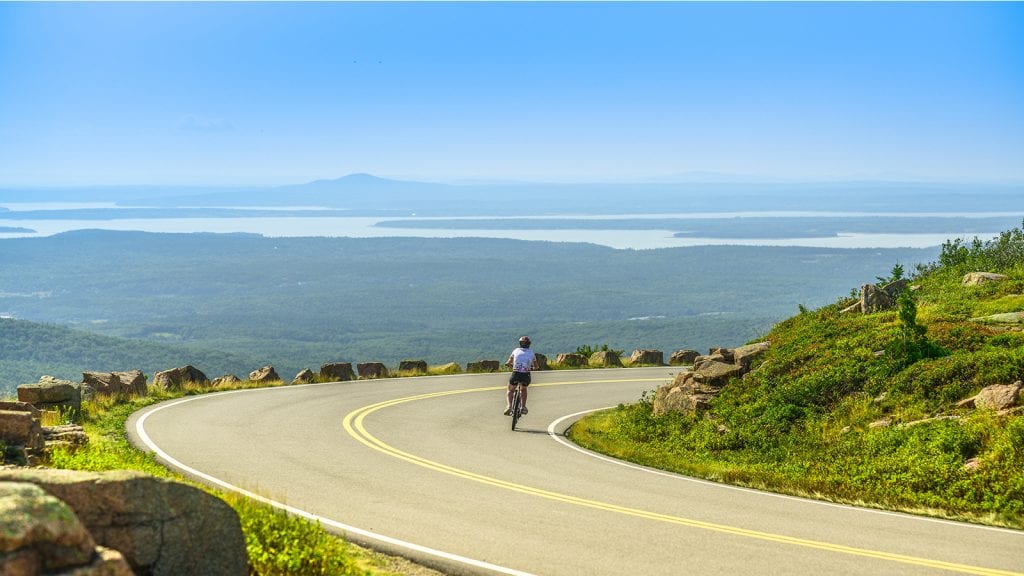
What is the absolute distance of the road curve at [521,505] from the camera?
413 inches

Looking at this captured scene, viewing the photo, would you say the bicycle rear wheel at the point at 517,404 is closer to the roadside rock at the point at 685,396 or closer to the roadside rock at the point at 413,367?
the roadside rock at the point at 685,396

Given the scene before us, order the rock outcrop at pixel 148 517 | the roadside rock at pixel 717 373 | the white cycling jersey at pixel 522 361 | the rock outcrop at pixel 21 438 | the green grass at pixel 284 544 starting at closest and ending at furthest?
the rock outcrop at pixel 148 517 < the green grass at pixel 284 544 < the rock outcrop at pixel 21 438 < the white cycling jersey at pixel 522 361 < the roadside rock at pixel 717 373

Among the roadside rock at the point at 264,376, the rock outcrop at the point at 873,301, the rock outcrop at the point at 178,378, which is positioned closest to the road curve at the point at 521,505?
the rock outcrop at the point at 178,378

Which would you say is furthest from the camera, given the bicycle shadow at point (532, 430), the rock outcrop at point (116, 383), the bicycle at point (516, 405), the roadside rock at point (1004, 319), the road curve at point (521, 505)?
the rock outcrop at point (116, 383)

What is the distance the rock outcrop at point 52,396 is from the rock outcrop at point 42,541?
16.9 m

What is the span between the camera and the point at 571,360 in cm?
3878

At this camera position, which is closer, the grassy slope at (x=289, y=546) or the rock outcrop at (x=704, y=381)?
the grassy slope at (x=289, y=546)

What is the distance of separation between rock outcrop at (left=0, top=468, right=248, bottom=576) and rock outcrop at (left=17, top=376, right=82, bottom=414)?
623 inches

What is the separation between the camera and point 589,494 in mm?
14141

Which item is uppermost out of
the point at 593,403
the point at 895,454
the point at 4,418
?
the point at 4,418

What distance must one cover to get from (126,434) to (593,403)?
12.7 m

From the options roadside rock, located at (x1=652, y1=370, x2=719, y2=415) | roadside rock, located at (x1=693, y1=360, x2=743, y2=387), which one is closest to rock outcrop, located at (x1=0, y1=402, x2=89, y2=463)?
roadside rock, located at (x1=652, y1=370, x2=719, y2=415)

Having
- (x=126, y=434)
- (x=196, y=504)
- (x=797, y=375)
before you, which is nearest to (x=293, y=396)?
(x=126, y=434)

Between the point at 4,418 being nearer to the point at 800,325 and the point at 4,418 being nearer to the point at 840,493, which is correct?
the point at 840,493
